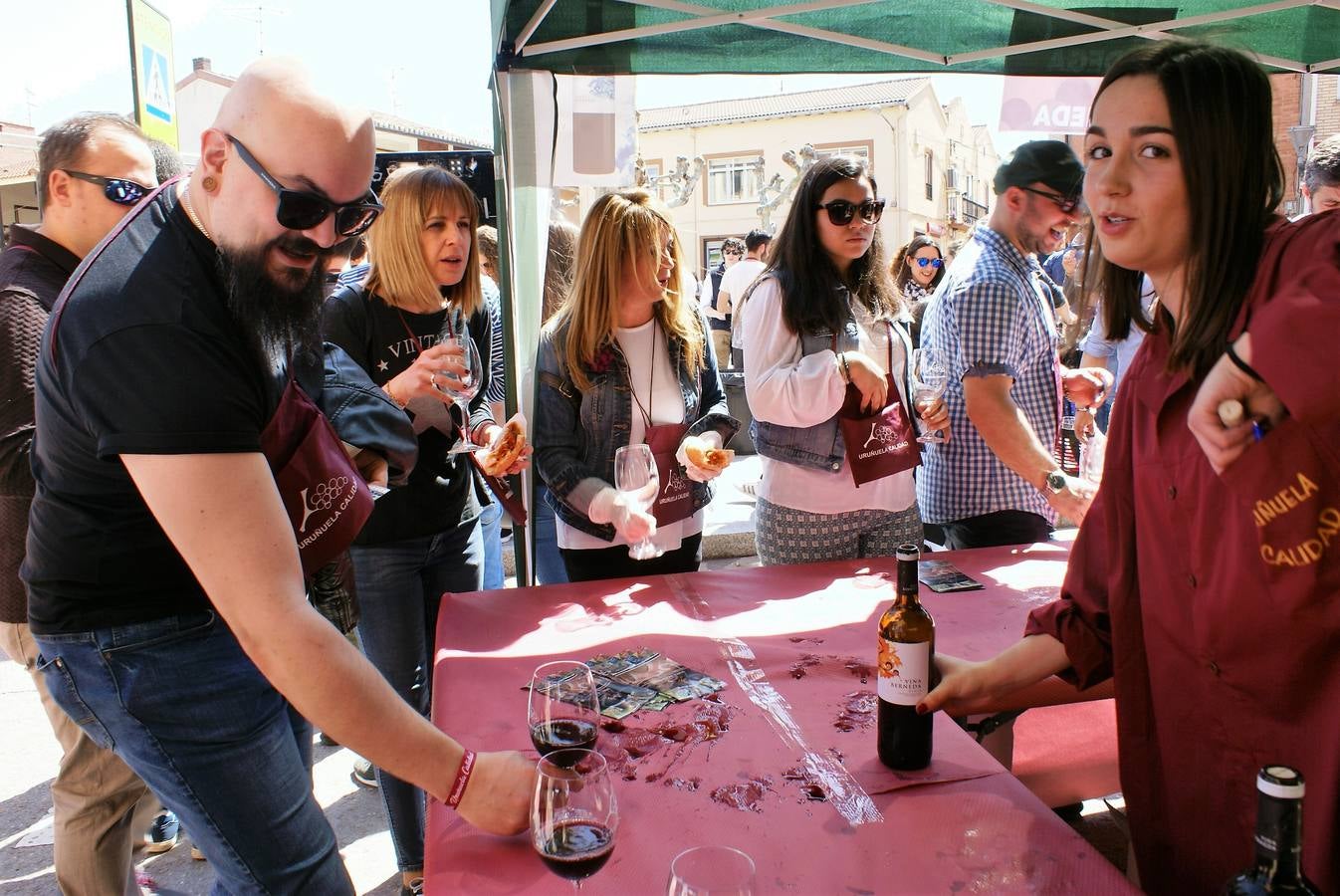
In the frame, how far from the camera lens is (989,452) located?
116 inches

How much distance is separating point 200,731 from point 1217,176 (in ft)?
5.89

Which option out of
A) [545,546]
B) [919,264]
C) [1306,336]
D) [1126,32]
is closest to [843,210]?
[545,546]

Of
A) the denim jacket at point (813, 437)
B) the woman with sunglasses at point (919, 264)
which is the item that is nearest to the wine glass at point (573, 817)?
the denim jacket at point (813, 437)

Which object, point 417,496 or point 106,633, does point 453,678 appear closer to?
point 106,633

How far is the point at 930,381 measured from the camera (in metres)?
2.80

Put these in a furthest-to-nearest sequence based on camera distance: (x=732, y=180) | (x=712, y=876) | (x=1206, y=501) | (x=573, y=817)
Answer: (x=732, y=180)
(x=1206, y=501)
(x=573, y=817)
(x=712, y=876)

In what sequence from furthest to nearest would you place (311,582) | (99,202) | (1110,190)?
(99,202)
(311,582)
(1110,190)

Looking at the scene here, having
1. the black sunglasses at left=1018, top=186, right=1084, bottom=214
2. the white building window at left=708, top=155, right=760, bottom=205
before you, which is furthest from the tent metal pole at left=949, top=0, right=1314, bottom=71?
the white building window at left=708, top=155, right=760, bottom=205

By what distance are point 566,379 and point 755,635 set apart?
1.09 meters

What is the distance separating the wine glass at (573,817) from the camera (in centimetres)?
115

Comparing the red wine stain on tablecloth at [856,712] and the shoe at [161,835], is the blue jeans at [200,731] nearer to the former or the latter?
the red wine stain on tablecloth at [856,712]

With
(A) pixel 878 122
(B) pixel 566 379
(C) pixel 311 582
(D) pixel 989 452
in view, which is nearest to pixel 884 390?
(D) pixel 989 452

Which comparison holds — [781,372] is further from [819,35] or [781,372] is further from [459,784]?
[459,784]

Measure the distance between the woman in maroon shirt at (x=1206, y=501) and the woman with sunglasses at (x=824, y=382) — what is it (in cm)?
123
